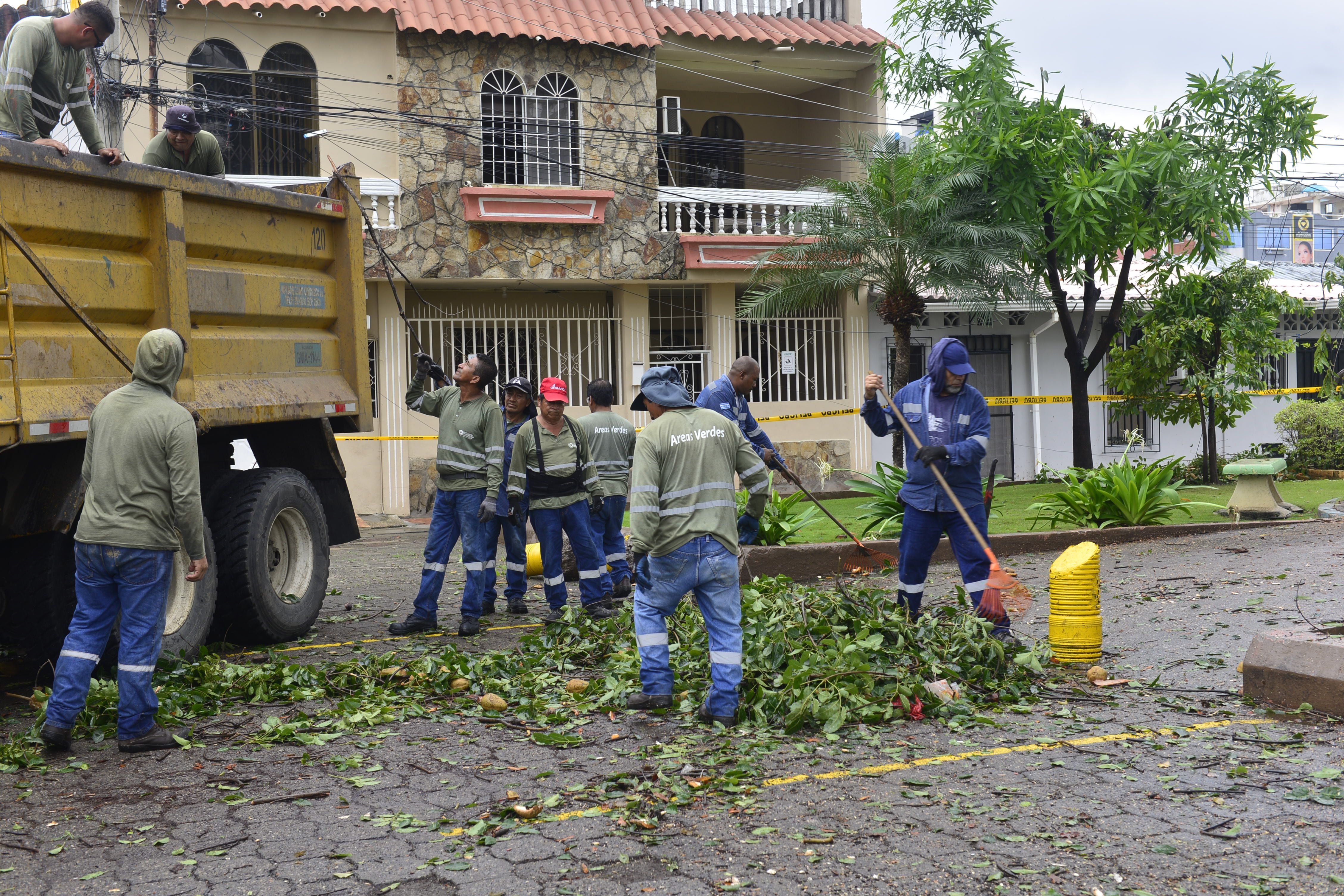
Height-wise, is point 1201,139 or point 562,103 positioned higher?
point 562,103

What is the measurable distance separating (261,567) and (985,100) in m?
11.2

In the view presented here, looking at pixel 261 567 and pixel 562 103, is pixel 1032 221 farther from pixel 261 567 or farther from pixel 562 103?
pixel 261 567

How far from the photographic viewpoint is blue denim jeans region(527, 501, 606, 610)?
28.0 feet

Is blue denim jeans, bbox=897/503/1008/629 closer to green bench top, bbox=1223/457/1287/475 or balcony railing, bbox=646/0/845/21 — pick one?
green bench top, bbox=1223/457/1287/475

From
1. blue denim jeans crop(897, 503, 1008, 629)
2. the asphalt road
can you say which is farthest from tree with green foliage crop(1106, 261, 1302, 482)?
the asphalt road

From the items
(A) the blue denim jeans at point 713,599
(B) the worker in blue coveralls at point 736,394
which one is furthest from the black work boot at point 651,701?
(B) the worker in blue coveralls at point 736,394

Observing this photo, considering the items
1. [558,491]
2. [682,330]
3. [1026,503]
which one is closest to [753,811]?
[558,491]

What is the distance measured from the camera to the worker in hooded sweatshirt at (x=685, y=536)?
5785 millimetres

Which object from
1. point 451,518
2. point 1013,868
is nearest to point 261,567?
point 451,518

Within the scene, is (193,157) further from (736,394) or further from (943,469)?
(943,469)

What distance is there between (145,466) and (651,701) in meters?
2.56

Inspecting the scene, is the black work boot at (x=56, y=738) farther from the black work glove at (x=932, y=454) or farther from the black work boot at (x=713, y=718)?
the black work glove at (x=932, y=454)

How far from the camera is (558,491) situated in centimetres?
848

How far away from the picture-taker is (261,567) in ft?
25.0
